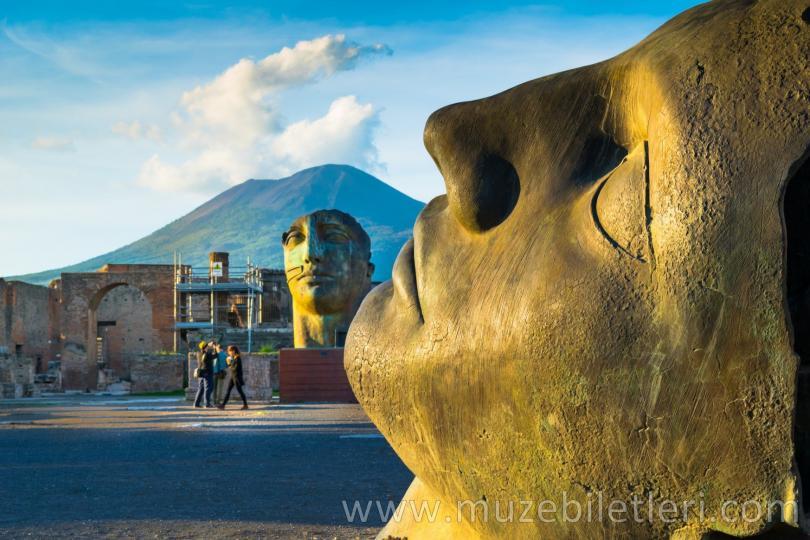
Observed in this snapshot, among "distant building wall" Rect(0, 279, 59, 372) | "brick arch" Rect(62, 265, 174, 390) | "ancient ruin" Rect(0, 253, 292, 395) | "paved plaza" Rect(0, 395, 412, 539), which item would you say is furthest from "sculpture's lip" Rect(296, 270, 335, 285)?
"brick arch" Rect(62, 265, 174, 390)

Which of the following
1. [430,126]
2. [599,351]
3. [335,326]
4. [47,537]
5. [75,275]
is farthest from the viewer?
[75,275]

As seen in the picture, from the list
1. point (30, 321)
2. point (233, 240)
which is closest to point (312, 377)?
point (30, 321)

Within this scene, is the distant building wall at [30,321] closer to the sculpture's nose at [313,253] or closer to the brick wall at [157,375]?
the brick wall at [157,375]

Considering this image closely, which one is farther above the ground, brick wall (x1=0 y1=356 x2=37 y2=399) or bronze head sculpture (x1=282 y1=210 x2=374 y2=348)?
bronze head sculpture (x1=282 y1=210 x2=374 y2=348)

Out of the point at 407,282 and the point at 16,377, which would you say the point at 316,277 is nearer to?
the point at 16,377

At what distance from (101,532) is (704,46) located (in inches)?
158

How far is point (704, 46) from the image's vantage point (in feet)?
6.30

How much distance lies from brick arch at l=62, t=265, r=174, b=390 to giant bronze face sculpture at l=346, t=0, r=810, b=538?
129ft

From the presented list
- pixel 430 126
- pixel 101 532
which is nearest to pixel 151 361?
pixel 101 532

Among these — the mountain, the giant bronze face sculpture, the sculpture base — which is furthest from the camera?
the mountain

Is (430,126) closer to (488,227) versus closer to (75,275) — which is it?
(488,227)

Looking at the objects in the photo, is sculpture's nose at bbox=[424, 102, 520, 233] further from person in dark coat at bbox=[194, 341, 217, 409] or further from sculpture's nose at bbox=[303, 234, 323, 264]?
sculpture's nose at bbox=[303, 234, 323, 264]

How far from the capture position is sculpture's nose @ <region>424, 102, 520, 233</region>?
2244mm

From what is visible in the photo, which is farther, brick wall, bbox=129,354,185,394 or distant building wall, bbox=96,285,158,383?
distant building wall, bbox=96,285,158,383
